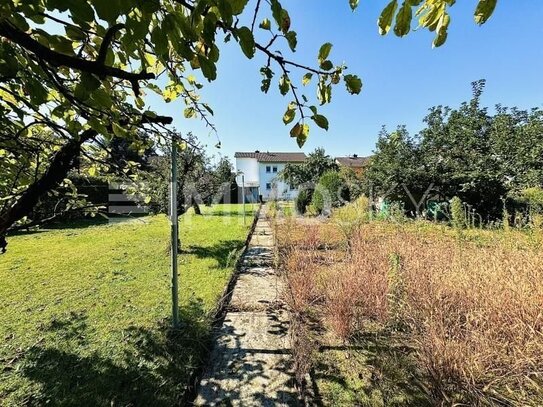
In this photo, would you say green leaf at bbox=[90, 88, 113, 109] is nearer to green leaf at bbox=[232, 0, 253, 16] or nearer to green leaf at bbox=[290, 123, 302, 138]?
green leaf at bbox=[232, 0, 253, 16]

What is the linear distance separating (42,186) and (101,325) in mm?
2918

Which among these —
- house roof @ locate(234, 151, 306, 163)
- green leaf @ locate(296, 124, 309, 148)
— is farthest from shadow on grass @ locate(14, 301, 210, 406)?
house roof @ locate(234, 151, 306, 163)

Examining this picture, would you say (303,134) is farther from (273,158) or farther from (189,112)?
(273,158)

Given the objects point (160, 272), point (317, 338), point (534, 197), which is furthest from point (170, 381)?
point (534, 197)

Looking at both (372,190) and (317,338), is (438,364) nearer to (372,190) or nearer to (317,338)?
(317,338)

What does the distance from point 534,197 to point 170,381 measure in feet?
42.2

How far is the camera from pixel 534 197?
34.3 ft

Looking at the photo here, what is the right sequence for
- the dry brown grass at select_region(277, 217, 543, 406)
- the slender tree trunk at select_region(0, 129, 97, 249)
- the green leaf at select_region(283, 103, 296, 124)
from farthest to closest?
the dry brown grass at select_region(277, 217, 543, 406), the slender tree trunk at select_region(0, 129, 97, 249), the green leaf at select_region(283, 103, 296, 124)

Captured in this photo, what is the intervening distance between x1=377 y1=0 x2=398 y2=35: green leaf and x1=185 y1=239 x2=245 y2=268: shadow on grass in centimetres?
675

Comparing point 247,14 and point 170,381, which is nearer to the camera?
point 247,14

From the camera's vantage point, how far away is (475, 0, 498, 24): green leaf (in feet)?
3.04

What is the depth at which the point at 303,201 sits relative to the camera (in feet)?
68.8

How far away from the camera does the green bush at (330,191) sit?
60.3 feet

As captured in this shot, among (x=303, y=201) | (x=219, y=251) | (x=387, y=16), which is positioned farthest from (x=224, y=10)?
Result: (x=303, y=201)
